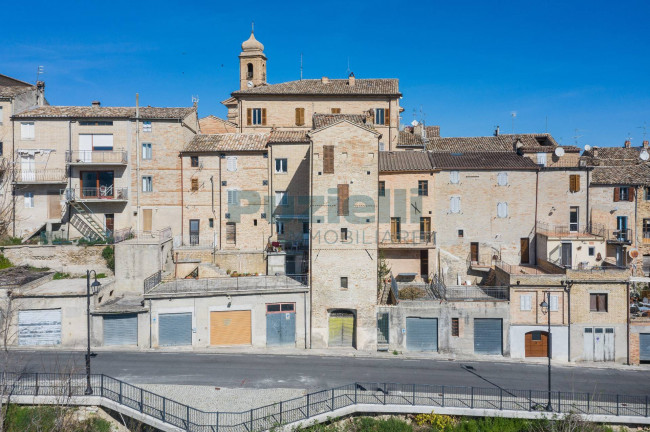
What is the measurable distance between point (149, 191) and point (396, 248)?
1911 cm

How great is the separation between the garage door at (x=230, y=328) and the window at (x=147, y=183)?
1301 cm

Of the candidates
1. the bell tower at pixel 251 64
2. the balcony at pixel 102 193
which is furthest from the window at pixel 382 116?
the balcony at pixel 102 193

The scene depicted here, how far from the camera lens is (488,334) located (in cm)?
3148

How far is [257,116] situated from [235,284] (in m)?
17.0

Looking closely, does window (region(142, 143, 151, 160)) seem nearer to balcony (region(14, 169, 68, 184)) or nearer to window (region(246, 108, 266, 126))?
balcony (region(14, 169, 68, 184))

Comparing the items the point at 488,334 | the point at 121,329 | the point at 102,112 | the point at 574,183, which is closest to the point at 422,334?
the point at 488,334

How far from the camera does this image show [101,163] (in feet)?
124

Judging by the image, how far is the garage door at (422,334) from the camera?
31.5 metres

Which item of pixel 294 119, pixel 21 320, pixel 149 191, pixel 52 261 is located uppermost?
pixel 294 119

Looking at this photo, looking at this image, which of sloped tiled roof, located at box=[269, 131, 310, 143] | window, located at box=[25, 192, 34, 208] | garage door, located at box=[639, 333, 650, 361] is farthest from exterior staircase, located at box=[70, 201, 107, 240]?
garage door, located at box=[639, 333, 650, 361]

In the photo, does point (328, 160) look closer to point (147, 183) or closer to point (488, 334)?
point (488, 334)

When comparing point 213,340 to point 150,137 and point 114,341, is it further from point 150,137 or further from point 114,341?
point 150,137

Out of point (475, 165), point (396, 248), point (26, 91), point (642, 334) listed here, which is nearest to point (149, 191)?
point (26, 91)

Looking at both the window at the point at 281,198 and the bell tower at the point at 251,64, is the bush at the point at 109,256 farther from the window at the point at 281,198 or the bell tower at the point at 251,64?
the bell tower at the point at 251,64
